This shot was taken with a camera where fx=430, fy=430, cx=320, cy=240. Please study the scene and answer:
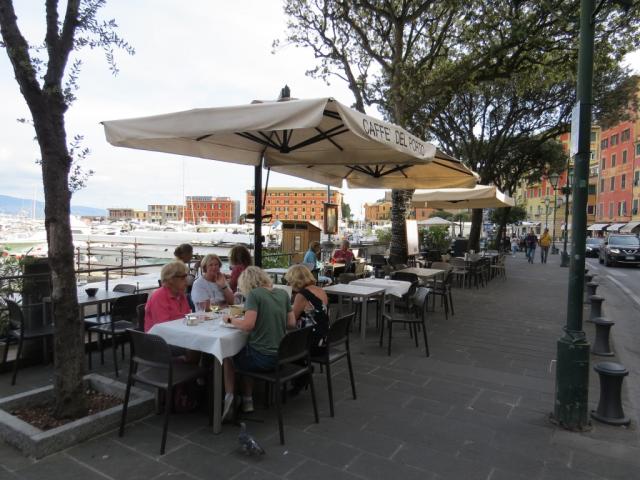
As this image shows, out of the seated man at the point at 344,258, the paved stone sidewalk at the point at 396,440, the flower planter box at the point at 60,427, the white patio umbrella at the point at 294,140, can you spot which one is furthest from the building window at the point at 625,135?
the flower planter box at the point at 60,427

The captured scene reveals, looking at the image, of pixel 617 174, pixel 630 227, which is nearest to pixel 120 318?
pixel 630 227

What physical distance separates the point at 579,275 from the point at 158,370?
3.43 meters

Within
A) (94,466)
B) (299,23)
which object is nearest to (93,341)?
(94,466)

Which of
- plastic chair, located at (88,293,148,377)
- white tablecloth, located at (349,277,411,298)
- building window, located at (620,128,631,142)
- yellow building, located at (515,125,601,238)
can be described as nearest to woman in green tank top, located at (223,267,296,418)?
plastic chair, located at (88,293,148,377)

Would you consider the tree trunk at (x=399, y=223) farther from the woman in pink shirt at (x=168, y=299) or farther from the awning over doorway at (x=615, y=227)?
the awning over doorway at (x=615, y=227)

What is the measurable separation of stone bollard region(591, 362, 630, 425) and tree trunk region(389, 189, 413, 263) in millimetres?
7605

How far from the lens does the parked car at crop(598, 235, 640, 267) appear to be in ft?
69.9

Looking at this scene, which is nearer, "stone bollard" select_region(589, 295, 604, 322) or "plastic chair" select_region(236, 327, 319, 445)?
"plastic chair" select_region(236, 327, 319, 445)

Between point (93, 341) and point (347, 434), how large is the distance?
3731 millimetres

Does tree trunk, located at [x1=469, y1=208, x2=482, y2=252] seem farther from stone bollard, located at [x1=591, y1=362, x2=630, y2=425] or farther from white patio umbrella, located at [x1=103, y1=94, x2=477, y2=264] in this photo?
stone bollard, located at [x1=591, y1=362, x2=630, y2=425]

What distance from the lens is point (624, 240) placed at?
74.3 ft

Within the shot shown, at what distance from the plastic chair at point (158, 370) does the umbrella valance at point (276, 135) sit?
1780 mm

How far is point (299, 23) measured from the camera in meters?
11.9

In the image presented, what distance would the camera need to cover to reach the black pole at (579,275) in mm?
3365
